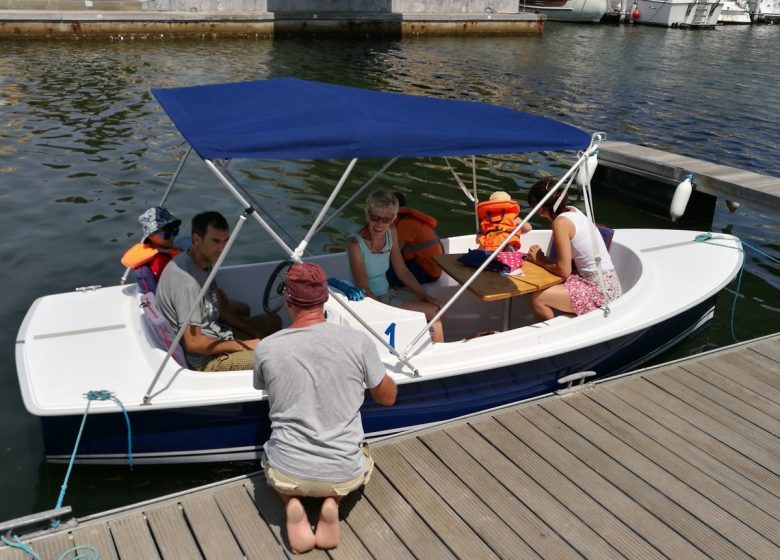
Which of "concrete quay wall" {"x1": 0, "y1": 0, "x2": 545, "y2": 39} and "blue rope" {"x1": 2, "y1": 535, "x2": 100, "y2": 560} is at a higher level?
"concrete quay wall" {"x1": 0, "y1": 0, "x2": 545, "y2": 39}

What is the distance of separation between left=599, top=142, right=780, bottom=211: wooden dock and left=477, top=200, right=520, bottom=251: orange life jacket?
221 inches

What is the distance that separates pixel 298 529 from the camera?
3.75m

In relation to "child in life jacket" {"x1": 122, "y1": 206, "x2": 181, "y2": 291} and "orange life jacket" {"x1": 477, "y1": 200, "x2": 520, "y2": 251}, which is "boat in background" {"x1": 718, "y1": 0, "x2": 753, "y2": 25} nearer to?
"orange life jacket" {"x1": 477, "y1": 200, "x2": 520, "y2": 251}

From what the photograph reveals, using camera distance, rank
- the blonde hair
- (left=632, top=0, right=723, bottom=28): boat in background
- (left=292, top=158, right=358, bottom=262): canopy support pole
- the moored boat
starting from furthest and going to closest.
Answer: (left=632, top=0, right=723, bottom=28): boat in background
the blonde hair
the moored boat
(left=292, top=158, right=358, bottom=262): canopy support pole

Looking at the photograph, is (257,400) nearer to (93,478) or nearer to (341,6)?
(93,478)

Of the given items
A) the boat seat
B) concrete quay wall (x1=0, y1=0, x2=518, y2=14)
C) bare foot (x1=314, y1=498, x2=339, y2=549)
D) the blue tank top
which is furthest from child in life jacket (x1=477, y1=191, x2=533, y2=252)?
concrete quay wall (x1=0, y1=0, x2=518, y2=14)

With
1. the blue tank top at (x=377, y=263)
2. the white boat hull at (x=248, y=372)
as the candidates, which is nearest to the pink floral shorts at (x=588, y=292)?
the white boat hull at (x=248, y=372)

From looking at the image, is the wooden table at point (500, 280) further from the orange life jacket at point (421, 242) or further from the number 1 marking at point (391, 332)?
the number 1 marking at point (391, 332)

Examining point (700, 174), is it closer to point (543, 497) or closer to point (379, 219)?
point (379, 219)

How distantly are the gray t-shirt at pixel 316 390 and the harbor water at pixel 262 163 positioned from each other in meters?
1.67

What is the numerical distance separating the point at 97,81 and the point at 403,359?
1698 cm

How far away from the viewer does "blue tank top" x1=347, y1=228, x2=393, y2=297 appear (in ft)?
17.7

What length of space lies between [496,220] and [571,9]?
39203mm

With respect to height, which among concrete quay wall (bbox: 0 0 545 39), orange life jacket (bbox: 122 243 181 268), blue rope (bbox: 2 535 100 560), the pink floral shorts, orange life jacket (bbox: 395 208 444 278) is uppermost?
concrete quay wall (bbox: 0 0 545 39)
